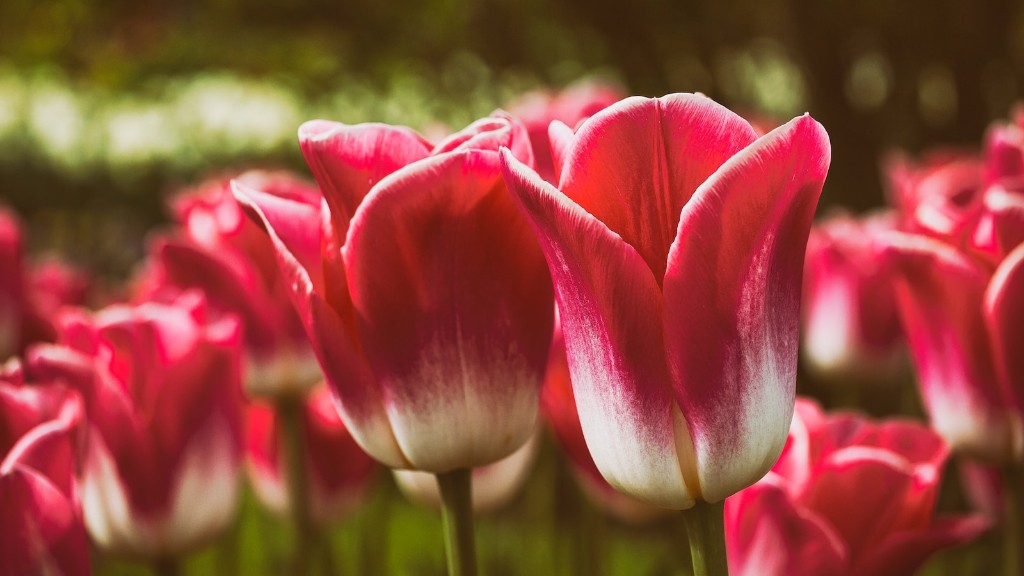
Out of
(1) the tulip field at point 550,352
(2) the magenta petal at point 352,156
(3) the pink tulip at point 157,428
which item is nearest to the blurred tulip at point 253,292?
(1) the tulip field at point 550,352

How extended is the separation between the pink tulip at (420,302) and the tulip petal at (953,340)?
0.32m

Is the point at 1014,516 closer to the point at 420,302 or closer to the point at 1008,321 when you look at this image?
the point at 1008,321

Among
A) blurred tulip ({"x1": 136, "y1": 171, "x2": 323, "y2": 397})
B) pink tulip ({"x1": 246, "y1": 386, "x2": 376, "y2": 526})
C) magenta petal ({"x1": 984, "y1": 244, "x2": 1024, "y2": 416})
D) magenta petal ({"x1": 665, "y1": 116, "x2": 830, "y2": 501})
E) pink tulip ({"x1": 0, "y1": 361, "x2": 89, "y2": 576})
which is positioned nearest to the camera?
magenta petal ({"x1": 665, "y1": 116, "x2": 830, "y2": 501})

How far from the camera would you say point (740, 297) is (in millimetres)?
539

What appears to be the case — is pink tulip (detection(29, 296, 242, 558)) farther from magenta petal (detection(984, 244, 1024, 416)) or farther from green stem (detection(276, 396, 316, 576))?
magenta petal (detection(984, 244, 1024, 416))

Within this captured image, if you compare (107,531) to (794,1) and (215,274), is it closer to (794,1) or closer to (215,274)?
(215,274)

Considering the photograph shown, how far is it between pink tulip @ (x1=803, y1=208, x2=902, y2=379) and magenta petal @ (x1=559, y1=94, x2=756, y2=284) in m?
0.70

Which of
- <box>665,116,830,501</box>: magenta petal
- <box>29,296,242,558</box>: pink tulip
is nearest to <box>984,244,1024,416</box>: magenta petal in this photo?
<box>665,116,830,501</box>: magenta petal

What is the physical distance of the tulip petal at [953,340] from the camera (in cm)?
80

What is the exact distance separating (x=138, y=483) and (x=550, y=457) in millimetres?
1025

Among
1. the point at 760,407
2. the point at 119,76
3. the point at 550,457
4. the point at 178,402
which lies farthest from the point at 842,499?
the point at 119,76

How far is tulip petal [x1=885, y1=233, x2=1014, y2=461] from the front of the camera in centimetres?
80

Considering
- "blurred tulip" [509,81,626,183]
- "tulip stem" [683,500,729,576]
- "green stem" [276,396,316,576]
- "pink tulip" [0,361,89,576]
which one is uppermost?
"blurred tulip" [509,81,626,183]

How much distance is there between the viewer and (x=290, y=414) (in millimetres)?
1114
